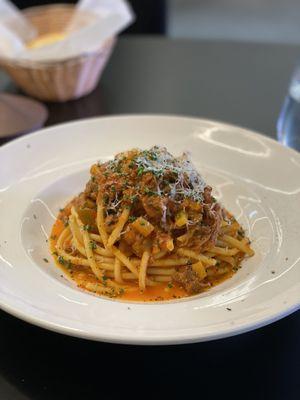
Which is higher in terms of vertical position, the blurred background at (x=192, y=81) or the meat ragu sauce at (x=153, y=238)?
the meat ragu sauce at (x=153, y=238)

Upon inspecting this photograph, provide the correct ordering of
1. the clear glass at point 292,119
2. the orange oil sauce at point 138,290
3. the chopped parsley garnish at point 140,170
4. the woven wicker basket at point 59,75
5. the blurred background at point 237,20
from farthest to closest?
the blurred background at point 237,20
the woven wicker basket at point 59,75
the clear glass at point 292,119
the chopped parsley garnish at point 140,170
the orange oil sauce at point 138,290

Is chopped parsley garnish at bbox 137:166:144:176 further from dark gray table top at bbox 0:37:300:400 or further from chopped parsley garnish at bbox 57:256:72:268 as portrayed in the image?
dark gray table top at bbox 0:37:300:400

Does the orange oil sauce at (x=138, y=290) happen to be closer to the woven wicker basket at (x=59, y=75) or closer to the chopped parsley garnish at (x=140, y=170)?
the chopped parsley garnish at (x=140, y=170)

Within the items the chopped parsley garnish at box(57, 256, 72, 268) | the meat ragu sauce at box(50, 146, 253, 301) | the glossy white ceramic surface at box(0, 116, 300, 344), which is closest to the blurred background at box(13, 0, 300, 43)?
the glossy white ceramic surface at box(0, 116, 300, 344)

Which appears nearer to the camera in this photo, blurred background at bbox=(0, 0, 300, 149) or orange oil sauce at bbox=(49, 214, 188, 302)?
orange oil sauce at bbox=(49, 214, 188, 302)

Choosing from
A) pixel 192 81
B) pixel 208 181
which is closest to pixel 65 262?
pixel 208 181

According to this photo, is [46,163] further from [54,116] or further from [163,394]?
[163,394]

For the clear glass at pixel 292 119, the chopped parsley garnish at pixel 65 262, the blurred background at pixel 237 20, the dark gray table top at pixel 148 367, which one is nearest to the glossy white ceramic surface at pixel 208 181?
the chopped parsley garnish at pixel 65 262
